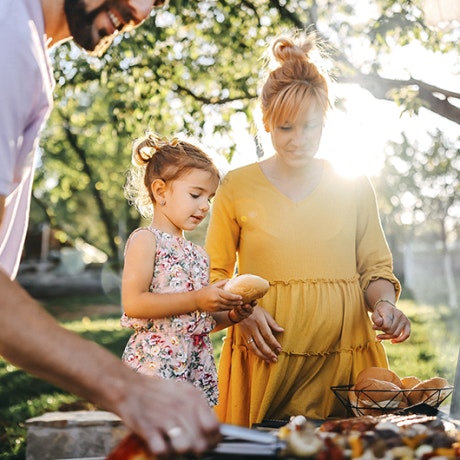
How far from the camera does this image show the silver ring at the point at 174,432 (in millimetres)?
1188

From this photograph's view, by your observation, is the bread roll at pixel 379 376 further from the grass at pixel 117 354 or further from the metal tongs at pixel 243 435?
the grass at pixel 117 354

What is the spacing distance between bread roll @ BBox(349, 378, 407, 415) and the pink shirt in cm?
135

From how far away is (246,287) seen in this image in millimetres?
2412

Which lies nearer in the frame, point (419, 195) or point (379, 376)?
point (379, 376)

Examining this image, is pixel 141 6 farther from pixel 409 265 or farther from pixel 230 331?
pixel 409 265

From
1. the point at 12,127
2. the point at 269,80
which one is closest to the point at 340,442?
the point at 12,127

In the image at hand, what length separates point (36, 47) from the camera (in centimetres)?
135

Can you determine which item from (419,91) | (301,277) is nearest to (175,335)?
(301,277)

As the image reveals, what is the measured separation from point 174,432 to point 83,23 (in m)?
0.93

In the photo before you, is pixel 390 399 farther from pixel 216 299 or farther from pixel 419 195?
pixel 419 195

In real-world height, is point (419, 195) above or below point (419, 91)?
above

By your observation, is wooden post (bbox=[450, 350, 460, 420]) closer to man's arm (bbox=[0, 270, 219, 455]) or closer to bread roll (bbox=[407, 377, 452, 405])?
bread roll (bbox=[407, 377, 452, 405])

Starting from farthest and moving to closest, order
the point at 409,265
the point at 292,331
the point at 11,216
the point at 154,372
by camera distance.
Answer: the point at 409,265, the point at 292,331, the point at 154,372, the point at 11,216

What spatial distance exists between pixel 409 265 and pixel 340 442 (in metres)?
36.6
